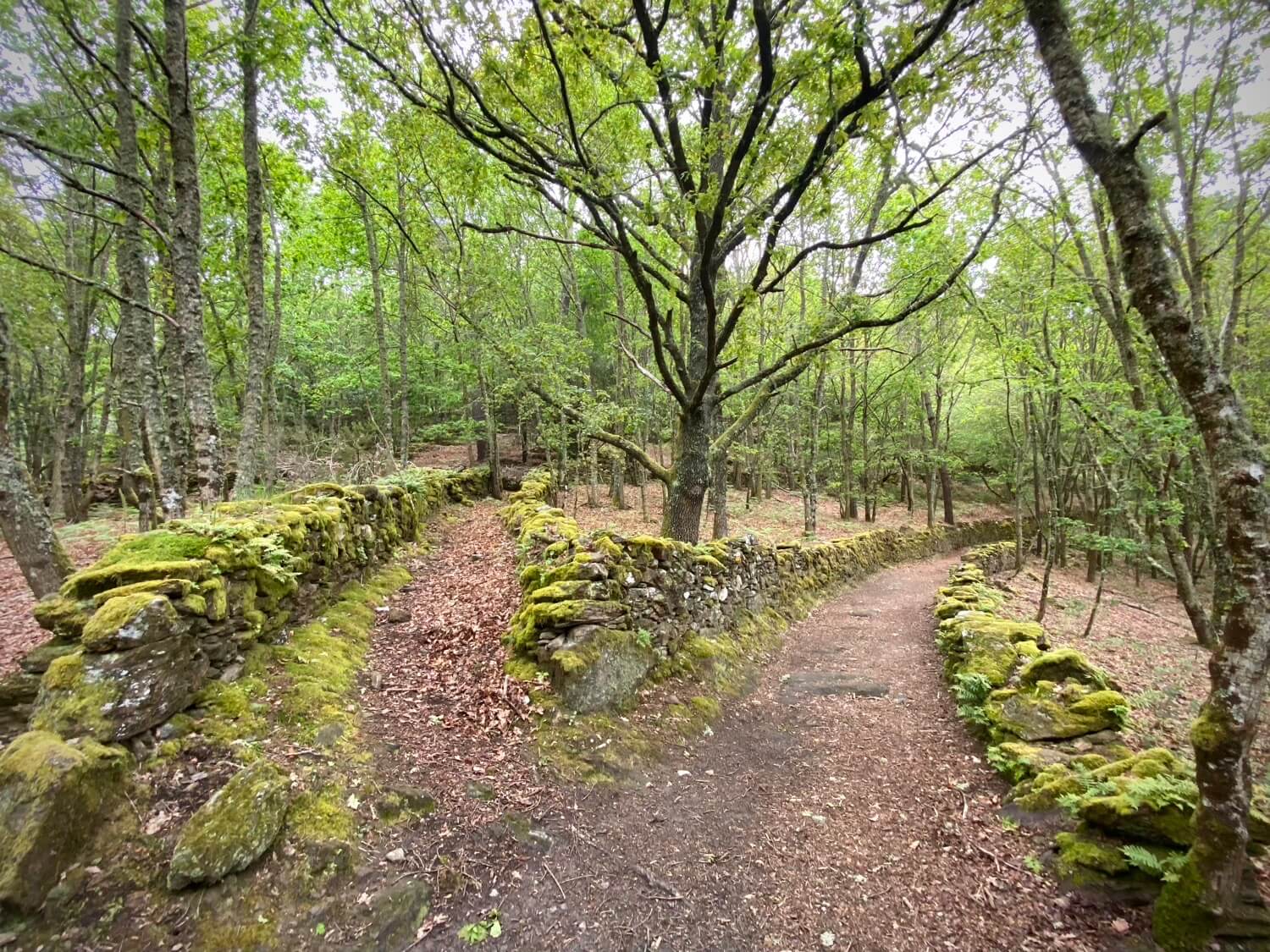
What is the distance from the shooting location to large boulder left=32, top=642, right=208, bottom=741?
8.93 feet

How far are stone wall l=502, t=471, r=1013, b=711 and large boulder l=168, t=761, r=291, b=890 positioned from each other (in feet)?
7.29

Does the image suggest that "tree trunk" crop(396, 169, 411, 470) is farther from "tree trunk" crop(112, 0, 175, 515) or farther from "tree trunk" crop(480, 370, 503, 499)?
"tree trunk" crop(112, 0, 175, 515)

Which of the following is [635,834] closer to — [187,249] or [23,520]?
[23,520]

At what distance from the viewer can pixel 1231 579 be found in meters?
2.17

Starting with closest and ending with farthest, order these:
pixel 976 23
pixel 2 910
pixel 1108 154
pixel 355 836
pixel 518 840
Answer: pixel 2 910, pixel 1108 154, pixel 355 836, pixel 518 840, pixel 976 23

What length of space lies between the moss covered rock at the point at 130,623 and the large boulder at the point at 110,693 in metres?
0.05

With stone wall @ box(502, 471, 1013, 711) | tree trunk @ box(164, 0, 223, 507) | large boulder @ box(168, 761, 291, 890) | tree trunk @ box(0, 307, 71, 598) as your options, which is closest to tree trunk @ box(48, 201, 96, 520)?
tree trunk @ box(164, 0, 223, 507)

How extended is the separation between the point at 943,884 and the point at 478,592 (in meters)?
5.43

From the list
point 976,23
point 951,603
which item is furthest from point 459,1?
point 951,603

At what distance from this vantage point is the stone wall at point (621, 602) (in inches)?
187

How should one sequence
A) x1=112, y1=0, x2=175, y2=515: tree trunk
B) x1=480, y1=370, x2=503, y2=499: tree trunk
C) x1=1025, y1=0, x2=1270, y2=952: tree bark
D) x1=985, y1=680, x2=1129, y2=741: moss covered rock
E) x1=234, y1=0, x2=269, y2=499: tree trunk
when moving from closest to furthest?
x1=1025, y1=0, x2=1270, y2=952: tree bark
x1=985, y1=680, x2=1129, y2=741: moss covered rock
x1=112, y1=0, x2=175, y2=515: tree trunk
x1=234, y1=0, x2=269, y2=499: tree trunk
x1=480, y1=370, x2=503, y2=499: tree trunk

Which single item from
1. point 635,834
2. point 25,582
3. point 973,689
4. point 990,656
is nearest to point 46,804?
point 635,834

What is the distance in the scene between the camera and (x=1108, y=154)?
2.47 m

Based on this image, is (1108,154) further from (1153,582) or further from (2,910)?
(1153,582)
